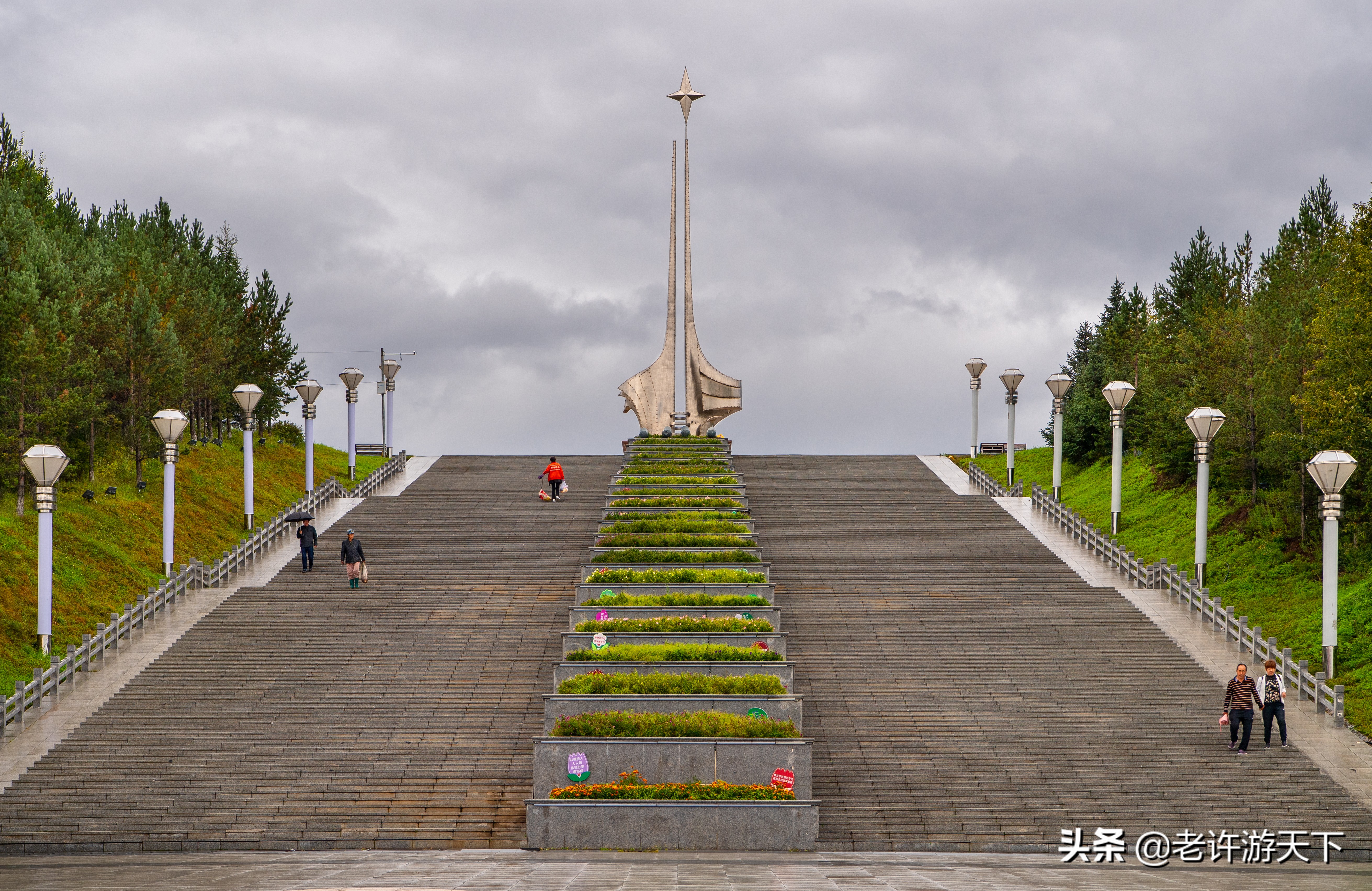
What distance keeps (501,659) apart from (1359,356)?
17619 millimetres

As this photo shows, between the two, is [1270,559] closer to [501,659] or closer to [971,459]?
[971,459]

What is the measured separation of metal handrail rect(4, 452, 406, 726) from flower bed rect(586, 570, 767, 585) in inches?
318

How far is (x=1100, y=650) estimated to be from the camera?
23422 mm

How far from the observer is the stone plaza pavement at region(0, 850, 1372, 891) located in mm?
12759

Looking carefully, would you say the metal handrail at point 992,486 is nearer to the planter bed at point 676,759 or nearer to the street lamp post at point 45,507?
the planter bed at point 676,759

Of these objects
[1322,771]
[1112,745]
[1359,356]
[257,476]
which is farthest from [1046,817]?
[257,476]

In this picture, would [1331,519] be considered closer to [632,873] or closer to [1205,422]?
[1205,422]

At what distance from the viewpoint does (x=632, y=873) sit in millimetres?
13547

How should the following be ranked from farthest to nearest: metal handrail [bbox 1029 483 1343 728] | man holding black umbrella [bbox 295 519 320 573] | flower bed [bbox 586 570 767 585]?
man holding black umbrella [bbox 295 519 320 573], flower bed [bbox 586 570 767 585], metal handrail [bbox 1029 483 1343 728]

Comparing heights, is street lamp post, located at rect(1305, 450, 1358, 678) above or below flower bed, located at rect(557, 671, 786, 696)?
above

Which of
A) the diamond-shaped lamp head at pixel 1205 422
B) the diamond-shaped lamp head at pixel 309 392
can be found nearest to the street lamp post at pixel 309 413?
the diamond-shaped lamp head at pixel 309 392

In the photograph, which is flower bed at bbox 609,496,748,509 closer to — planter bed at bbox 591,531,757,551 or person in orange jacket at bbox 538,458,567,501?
person in orange jacket at bbox 538,458,567,501

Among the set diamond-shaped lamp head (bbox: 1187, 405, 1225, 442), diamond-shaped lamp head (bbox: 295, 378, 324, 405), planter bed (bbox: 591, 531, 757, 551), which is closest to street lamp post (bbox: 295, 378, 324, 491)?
diamond-shaped lamp head (bbox: 295, 378, 324, 405)

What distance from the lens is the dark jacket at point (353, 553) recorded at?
26875mm
